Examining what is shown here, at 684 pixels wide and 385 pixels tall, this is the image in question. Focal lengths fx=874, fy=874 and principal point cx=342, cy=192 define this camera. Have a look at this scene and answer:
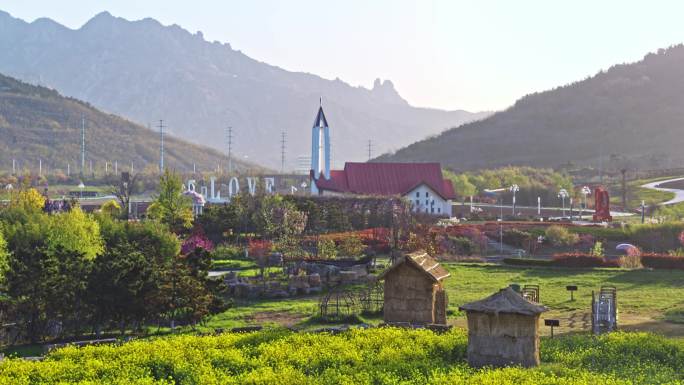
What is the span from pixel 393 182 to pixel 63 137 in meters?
96.0

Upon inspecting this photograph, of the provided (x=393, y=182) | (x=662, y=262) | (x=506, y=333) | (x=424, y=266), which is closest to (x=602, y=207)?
(x=393, y=182)

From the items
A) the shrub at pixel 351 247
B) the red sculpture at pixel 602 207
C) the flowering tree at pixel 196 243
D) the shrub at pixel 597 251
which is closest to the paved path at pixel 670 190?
the red sculpture at pixel 602 207

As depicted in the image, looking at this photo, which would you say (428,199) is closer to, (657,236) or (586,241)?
(586,241)

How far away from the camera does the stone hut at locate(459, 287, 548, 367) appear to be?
21.8 metres

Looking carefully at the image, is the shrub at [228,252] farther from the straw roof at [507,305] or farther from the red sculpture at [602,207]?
the red sculpture at [602,207]

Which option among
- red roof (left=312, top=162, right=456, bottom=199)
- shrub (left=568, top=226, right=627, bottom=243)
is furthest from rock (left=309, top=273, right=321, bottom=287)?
red roof (left=312, top=162, right=456, bottom=199)

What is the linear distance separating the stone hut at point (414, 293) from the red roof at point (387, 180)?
41.4 metres

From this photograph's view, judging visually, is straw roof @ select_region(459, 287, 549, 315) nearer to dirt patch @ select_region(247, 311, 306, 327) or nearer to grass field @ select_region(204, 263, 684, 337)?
grass field @ select_region(204, 263, 684, 337)

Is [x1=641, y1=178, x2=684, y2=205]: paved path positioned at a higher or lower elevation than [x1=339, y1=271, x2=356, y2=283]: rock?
higher

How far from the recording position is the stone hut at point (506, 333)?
858 inches

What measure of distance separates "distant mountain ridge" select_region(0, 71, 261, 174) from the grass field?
4330 inches

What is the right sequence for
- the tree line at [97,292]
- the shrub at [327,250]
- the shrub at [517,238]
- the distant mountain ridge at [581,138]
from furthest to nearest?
1. the distant mountain ridge at [581,138]
2. the shrub at [517,238]
3. the shrub at [327,250]
4. the tree line at [97,292]

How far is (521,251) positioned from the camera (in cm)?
5297

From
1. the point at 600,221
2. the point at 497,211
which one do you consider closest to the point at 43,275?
the point at 600,221
